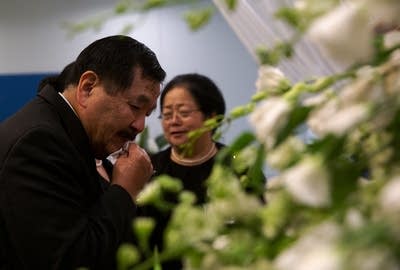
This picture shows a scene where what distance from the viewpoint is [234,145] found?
1.54ft

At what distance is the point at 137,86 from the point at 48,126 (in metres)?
0.24

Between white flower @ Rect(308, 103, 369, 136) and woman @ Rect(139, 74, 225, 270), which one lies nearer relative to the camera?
white flower @ Rect(308, 103, 369, 136)

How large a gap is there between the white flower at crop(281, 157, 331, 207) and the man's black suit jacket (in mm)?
941

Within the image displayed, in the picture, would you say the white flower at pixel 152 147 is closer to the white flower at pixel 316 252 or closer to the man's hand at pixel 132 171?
the man's hand at pixel 132 171

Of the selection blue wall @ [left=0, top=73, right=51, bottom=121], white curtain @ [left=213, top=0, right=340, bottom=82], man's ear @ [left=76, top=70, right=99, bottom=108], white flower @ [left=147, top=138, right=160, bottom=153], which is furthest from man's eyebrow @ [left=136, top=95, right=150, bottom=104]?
blue wall @ [left=0, top=73, right=51, bottom=121]

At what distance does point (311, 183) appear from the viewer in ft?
1.06

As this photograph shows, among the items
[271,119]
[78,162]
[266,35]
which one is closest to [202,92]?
[266,35]

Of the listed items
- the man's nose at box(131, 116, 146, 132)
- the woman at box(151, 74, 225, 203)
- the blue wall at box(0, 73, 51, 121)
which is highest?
the blue wall at box(0, 73, 51, 121)

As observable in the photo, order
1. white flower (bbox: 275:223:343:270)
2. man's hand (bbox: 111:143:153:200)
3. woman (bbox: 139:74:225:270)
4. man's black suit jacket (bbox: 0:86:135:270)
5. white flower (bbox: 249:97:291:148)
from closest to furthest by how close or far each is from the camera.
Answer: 1. white flower (bbox: 275:223:343:270)
2. white flower (bbox: 249:97:291:148)
3. man's black suit jacket (bbox: 0:86:135:270)
4. man's hand (bbox: 111:143:153:200)
5. woman (bbox: 139:74:225:270)

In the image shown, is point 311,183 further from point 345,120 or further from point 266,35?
point 266,35

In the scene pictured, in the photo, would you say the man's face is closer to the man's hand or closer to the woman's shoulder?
the man's hand

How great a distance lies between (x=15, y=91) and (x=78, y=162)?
9.09 ft

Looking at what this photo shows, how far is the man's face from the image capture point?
4.77 feet

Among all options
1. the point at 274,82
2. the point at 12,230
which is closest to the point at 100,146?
the point at 12,230
